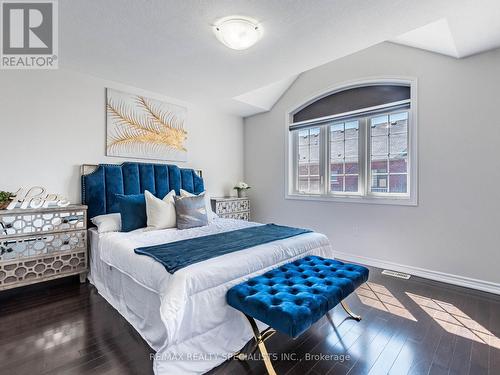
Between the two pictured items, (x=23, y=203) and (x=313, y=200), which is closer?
(x=23, y=203)

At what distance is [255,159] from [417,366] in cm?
377

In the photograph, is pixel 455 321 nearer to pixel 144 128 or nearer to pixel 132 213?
pixel 132 213

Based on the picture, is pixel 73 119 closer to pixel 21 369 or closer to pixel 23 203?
pixel 23 203

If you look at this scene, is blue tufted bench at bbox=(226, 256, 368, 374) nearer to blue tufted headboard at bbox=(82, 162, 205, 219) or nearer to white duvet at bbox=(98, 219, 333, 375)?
white duvet at bbox=(98, 219, 333, 375)

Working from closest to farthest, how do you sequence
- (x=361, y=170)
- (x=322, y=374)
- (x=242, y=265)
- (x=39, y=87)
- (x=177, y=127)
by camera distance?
(x=322, y=374) → (x=242, y=265) → (x=39, y=87) → (x=361, y=170) → (x=177, y=127)

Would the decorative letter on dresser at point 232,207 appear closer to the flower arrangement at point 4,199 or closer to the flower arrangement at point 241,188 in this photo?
the flower arrangement at point 241,188

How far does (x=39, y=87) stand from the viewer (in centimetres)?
276

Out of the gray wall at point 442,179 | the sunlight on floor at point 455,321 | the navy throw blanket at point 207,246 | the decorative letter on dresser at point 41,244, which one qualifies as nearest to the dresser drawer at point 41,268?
the decorative letter on dresser at point 41,244

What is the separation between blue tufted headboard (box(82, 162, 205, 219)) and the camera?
3027 mm

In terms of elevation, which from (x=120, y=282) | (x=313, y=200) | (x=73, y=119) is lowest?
(x=120, y=282)

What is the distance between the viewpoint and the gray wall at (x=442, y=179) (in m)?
2.58

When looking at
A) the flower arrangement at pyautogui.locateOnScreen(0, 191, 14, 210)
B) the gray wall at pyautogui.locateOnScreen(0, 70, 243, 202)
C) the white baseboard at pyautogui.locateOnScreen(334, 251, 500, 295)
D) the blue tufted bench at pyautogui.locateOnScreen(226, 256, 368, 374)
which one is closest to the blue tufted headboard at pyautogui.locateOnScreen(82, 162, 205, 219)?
the gray wall at pyautogui.locateOnScreen(0, 70, 243, 202)

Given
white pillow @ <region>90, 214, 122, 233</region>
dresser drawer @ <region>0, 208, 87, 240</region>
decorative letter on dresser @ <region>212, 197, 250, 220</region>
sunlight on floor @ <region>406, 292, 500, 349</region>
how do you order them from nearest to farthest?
1. sunlight on floor @ <region>406, 292, 500, 349</region>
2. dresser drawer @ <region>0, 208, 87, 240</region>
3. white pillow @ <region>90, 214, 122, 233</region>
4. decorative letter on dresser @ <region>212, 197, 250, 220</region>

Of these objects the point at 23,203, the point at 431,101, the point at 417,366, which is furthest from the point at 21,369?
the point at 431,101
